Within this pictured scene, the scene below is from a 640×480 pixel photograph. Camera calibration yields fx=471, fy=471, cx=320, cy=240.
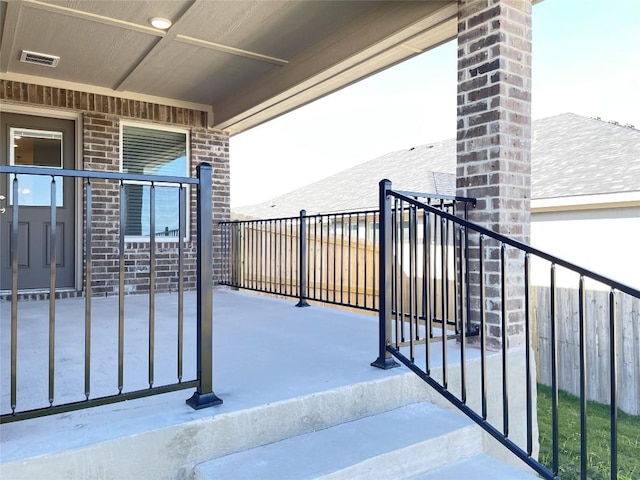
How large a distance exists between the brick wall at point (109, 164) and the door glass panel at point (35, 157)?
0.30m

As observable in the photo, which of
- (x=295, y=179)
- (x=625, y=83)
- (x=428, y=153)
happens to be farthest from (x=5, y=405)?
(x=295, y=179)

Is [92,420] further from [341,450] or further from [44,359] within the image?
[44,359]

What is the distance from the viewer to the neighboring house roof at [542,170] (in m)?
6.22

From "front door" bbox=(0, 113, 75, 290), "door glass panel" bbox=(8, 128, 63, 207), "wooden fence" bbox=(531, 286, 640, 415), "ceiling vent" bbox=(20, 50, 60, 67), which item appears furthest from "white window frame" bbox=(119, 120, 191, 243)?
"wooden fence" bbox=(531, 286, 640, 415)

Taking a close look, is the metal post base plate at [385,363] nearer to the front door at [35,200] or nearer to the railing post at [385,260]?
the railing post at [385,260]

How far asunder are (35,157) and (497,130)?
4.80m

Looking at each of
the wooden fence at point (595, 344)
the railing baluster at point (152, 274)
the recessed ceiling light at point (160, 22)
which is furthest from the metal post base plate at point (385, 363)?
the recessed ceiling light at point (160, 22)

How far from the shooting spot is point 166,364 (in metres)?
2.49

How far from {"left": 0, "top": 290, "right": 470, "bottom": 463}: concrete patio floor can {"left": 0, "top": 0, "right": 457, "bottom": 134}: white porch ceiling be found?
7.62ft

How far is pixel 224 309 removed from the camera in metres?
4.57

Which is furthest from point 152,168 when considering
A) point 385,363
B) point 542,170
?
point 542,170

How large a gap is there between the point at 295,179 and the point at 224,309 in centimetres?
2277

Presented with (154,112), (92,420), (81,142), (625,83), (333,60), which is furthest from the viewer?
(625,83)

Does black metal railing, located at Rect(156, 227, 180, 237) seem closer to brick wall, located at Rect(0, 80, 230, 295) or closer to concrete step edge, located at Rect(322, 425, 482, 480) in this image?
brick wall, located at Rect(0, 80, 230, 295)
